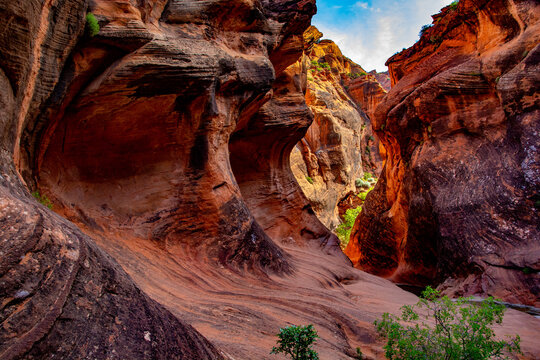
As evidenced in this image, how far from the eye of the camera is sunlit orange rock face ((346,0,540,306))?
9.96 m

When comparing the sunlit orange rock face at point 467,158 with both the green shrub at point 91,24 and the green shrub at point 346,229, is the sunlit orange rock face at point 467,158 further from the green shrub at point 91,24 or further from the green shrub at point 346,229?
the green shrub at point 91,24

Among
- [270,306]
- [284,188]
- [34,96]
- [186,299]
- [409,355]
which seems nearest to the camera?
[409,355]

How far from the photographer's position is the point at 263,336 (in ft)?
12.8

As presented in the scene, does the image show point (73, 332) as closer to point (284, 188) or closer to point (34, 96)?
point (34, 96)

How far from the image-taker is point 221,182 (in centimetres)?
843

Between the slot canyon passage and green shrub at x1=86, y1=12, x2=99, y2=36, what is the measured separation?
264 mm

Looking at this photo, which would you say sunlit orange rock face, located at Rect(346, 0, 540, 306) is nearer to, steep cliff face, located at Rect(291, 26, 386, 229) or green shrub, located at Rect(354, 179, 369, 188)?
steep cliff face, located at Rect(291, 26, 386, 229)

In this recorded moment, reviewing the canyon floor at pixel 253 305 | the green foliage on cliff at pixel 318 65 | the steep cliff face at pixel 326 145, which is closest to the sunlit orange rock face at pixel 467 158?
the canyon floor at pixel 253 305

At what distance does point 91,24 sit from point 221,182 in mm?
4124

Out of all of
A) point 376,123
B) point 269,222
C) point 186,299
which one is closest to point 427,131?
point 376,123

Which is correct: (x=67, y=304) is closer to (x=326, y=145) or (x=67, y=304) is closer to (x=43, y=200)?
(x=43, y=200)

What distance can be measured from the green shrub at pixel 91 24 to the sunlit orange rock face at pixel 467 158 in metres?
10.8

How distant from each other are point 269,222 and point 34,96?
9.32 meters

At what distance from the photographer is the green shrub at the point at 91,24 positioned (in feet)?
20.9
